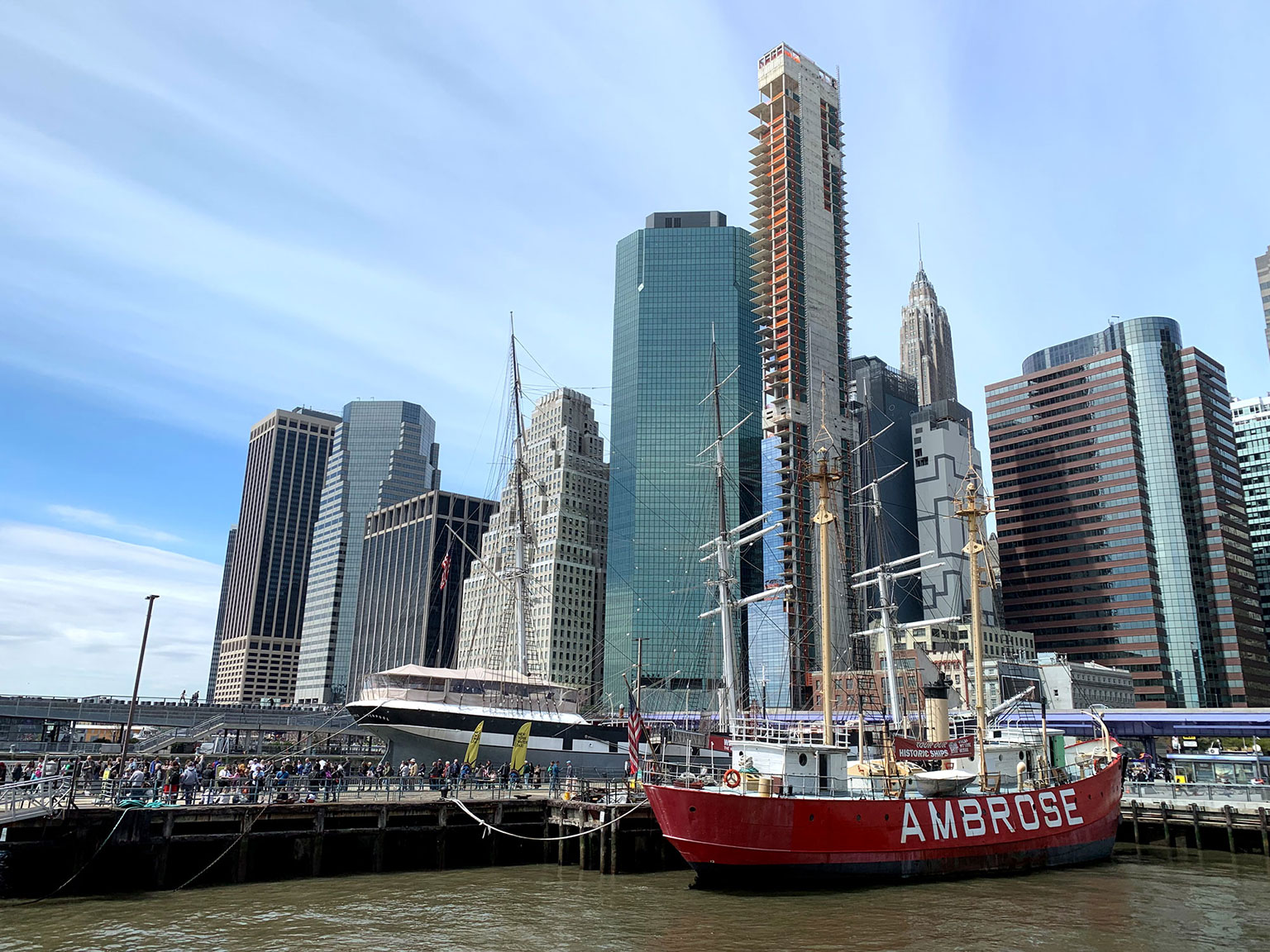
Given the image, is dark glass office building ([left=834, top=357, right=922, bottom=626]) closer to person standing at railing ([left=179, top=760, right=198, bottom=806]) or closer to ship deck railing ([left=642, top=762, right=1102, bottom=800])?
ship deck railing ([left=642, top=762, right=1102, bottom=800])

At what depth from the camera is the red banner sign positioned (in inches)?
1575

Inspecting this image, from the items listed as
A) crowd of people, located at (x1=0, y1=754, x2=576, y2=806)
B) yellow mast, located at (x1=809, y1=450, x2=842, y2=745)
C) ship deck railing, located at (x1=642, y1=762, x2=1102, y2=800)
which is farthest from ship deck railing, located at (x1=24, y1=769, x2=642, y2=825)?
yellow mast, located at (x1=809, y1=450, x2=842, y2=745)

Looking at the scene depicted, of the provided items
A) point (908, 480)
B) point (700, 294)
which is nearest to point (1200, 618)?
point (908, 480)

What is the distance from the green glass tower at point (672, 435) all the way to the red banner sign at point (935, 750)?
112 m

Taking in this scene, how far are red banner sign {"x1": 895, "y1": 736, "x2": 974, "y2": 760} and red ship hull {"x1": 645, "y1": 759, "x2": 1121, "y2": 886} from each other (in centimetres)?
339

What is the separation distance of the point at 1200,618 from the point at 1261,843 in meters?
145

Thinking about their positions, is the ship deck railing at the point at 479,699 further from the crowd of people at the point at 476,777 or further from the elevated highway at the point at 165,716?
the elevated highway at the point at 165,716

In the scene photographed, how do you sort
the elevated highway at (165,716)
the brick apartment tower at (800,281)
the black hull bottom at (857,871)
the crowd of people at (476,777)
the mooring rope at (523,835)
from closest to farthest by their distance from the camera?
1. the black hull bottom at (857,871)
2. the mooring rope at (523,835)
3. the crowd of people at (476,777)
4. the elevated highway at (165,716)
5. the brick apartment tower at (800,281)

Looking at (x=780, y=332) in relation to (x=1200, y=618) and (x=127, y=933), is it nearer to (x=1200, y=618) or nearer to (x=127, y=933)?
(x=1200, y=618)

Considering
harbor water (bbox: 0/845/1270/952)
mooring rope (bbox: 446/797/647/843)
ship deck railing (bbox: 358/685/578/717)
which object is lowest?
harbor water (bbox: 0/845/1270/952)

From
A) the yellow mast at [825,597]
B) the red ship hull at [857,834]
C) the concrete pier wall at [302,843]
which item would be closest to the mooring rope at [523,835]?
the concrete pier wall at [302,843]

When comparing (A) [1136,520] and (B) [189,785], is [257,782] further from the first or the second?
(A) [1136,520]

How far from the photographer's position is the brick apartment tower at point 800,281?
155 meters

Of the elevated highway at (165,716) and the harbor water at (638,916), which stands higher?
the elevated highway at (165,716)
